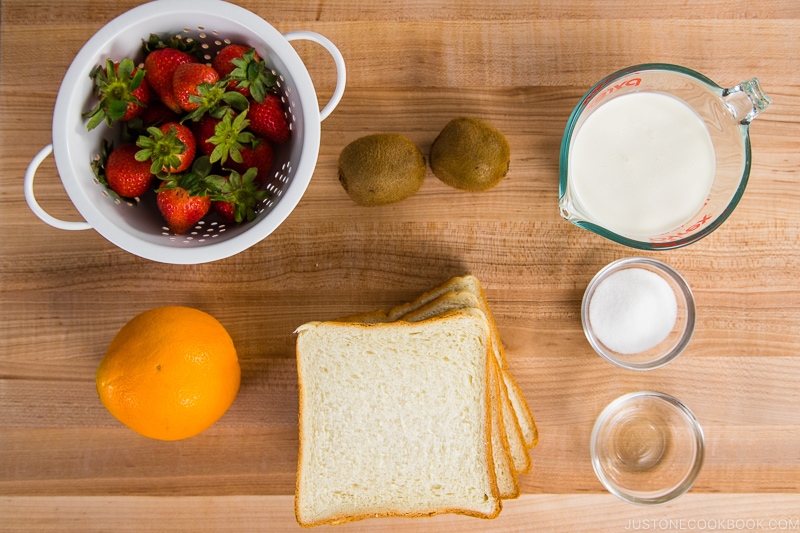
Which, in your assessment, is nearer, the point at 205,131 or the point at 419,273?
the point at 205,131

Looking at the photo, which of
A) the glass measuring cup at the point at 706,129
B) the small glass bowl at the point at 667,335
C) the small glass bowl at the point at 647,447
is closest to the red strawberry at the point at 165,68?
the glass measuring cup at the point at 706,129

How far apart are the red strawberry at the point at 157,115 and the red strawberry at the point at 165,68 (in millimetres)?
24

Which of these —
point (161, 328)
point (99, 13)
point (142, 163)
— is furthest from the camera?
point (99, 13)

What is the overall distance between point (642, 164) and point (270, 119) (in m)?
0.59

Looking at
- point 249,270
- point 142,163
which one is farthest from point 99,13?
point 249,270

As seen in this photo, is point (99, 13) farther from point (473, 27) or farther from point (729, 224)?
point (729, 224)

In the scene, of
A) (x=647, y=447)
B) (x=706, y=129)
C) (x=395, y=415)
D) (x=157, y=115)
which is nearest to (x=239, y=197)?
(x=157, y=115)

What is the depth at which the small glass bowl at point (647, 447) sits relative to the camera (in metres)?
1.06

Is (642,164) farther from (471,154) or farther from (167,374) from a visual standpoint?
(167,374)

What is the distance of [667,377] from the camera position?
1.08 metres

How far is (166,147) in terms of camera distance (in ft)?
2.57

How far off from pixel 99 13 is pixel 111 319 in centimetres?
54

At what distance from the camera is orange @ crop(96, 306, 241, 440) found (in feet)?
2.90

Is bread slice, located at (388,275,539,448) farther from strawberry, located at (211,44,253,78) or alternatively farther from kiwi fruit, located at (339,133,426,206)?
strawberry, located at (211,44,253,78)
